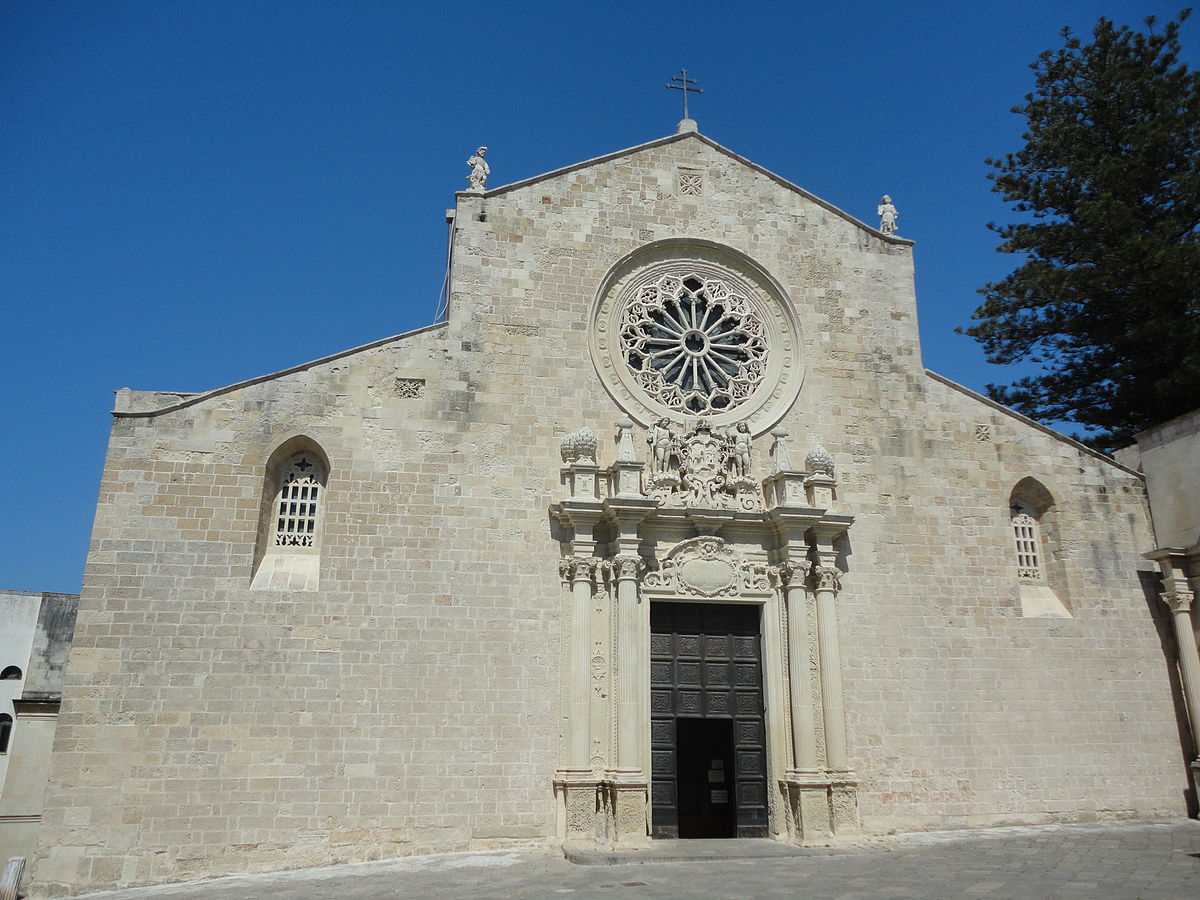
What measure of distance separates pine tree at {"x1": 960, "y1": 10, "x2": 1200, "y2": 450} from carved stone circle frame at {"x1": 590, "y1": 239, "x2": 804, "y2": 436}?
30.0ft

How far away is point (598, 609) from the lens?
12.8m

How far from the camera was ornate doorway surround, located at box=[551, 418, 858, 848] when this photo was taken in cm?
1204

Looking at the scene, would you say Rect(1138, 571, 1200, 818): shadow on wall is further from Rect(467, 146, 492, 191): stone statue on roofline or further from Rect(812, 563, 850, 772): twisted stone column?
Rect(467, 146, 492, 191): stone statue on roofline

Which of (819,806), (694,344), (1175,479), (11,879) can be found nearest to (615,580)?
(819,806)

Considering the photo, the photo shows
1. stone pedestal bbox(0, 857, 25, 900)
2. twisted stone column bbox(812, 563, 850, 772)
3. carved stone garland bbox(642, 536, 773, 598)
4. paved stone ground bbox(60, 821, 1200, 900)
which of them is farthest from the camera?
carved stone garland bbox(642, 536, 773, 598)

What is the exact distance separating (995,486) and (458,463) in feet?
28.6

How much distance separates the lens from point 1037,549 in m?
15.1

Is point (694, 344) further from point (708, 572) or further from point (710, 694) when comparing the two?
point (710, 694)

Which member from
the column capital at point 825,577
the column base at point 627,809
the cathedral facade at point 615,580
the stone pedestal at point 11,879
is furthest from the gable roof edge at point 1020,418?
the stone pedestal at point 11,879

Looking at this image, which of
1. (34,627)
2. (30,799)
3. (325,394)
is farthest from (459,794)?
(34,627)

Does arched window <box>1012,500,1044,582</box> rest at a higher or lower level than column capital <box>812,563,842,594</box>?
higher

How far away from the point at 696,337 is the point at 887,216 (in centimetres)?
442

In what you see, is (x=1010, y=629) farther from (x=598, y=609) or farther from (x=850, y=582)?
(x=598, y=609)

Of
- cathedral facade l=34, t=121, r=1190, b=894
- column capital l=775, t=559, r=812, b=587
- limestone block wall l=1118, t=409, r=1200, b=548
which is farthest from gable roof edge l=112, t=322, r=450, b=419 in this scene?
limestone block wall l=1118, t=409, r=1200, b=548
